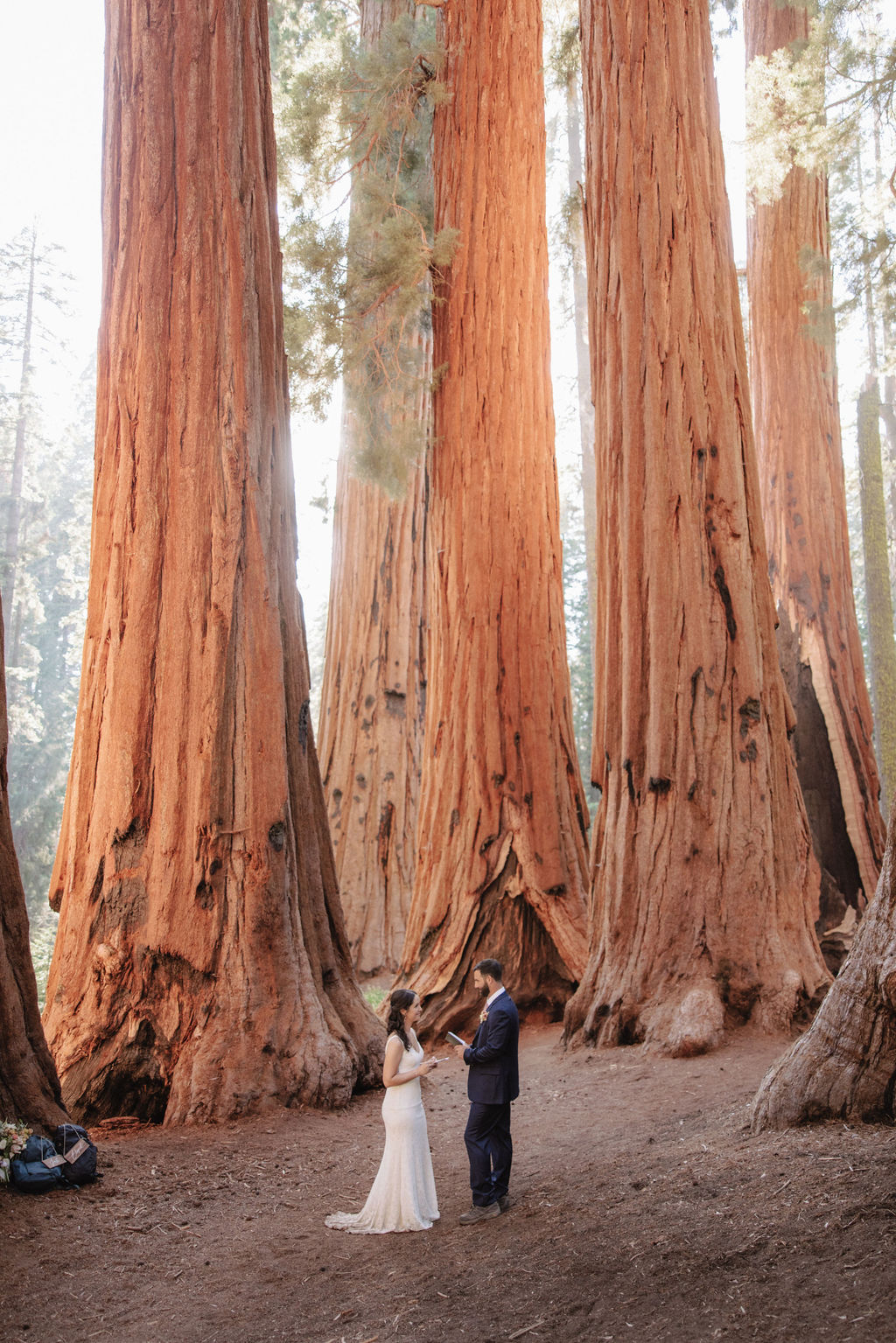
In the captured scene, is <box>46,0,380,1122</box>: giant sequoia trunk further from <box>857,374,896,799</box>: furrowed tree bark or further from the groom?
<box>857,374,896,799</box>: furrowed tree bark

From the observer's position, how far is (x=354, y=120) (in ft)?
33.7

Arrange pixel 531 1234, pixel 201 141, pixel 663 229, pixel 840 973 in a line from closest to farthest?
1. pixel 531 1234
2. pixel 840 973
3. pixel 201 141
4. pixel 663 229

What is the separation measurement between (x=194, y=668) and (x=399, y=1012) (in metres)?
2.66

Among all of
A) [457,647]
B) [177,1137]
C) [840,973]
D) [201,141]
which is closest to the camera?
[840,973]

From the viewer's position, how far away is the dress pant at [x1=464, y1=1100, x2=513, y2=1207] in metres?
4.16

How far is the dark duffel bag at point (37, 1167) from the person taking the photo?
4.16 m

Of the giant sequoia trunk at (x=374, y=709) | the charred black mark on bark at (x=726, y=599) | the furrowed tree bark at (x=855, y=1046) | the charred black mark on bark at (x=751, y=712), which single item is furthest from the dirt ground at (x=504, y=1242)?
the giant sequoia trunk at (x=374, y=709)

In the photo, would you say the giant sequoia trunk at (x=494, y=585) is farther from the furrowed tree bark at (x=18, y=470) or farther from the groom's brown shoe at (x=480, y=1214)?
the furrowed tree bark at (x=18, y=470)

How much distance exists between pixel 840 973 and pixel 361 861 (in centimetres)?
760

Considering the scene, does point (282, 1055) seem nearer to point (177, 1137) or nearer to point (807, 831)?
point (177, 1137)

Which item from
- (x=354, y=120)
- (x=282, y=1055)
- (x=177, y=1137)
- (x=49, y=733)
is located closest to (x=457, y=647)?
(x=282, y=1055)

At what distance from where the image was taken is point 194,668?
20.4ft

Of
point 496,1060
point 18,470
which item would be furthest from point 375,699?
point 18,470

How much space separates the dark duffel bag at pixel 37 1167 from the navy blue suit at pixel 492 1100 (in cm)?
169
